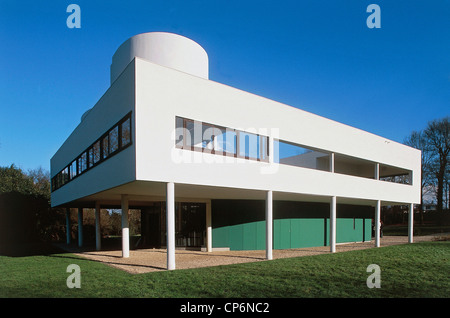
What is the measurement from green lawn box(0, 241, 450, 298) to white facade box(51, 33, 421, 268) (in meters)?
2.90

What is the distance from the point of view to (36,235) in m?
29.1

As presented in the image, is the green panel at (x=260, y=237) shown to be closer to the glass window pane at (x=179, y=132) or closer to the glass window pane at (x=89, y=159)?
the glass window pane at (x=179, y=132)

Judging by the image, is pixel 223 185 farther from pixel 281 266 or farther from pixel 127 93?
pixel 127 93

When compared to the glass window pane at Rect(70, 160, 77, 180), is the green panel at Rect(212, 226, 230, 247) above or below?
below

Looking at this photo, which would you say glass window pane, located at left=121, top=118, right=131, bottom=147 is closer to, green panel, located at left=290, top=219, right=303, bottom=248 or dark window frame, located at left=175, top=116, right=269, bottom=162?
dark window frame, located at left=175, top=116, right=269, bottom=162

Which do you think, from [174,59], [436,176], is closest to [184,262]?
[174,59]

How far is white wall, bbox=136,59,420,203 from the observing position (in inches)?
380

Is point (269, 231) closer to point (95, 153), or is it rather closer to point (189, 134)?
point (189, 134)

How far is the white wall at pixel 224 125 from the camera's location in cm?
965

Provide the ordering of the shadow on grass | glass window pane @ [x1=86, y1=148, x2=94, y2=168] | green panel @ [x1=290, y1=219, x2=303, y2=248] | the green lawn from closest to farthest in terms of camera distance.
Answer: the green lawn
glass window pane @ [x1=86, y1=148, x2=94, y2=168]
the shadow on grass
green panel @ [x1=290, y1=219, x2=303, y2=248]

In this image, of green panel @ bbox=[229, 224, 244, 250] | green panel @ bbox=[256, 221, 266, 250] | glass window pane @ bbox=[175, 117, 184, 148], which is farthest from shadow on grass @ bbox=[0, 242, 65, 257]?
green panel @ bbox=[256, 221, 266, 250]

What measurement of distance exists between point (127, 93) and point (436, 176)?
129 feet

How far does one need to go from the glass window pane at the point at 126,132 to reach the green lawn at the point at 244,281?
4.13 meters

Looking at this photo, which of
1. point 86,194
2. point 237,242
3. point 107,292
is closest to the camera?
point 107,292
